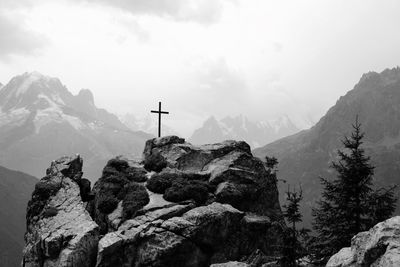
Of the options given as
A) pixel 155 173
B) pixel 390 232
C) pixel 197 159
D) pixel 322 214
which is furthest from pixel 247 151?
pixel 390 232

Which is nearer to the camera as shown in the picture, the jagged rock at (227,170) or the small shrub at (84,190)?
the jagged rock at (227,170)

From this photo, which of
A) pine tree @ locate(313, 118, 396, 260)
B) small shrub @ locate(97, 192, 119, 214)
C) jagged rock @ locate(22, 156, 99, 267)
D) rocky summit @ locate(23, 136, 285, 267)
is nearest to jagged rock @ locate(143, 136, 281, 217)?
rocky summit @ locate(23, 136, 285, 267)

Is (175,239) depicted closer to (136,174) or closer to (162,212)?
(162,212)

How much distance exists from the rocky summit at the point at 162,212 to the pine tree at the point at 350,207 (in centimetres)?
381

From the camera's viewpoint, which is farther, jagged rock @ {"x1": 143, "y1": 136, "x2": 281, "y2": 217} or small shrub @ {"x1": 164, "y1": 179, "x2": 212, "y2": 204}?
jagged rock @ {"x1": 143, "y1": 136, "x2": 281, "y2": 217}

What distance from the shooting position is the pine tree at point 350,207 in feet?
87.5

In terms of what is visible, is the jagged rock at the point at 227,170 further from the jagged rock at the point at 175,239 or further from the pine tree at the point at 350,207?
the pine tree at the point at 350,207

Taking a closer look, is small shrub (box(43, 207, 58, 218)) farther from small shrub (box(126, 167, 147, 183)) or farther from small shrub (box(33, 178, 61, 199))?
small shrub (box(126, 167, 147, 183))

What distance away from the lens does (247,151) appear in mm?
41281

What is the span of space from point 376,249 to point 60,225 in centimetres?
2365

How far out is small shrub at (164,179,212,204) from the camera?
32094 mm

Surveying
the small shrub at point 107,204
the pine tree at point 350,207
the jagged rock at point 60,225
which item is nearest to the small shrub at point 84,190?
the jagged rock at point 60,225

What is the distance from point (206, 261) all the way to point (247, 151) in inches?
605

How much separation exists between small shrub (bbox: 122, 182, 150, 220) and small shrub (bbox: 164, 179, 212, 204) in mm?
1902
